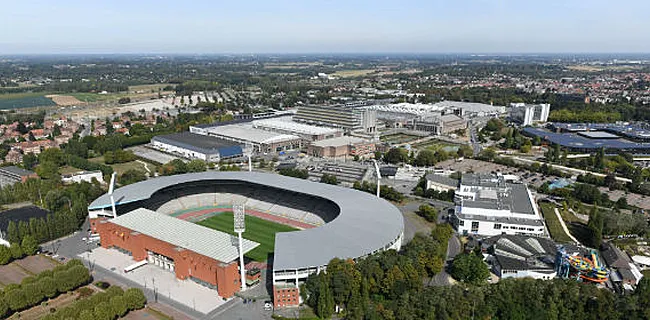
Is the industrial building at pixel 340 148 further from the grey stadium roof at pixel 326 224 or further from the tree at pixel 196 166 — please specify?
the grey stadium roof at pixel 326 224

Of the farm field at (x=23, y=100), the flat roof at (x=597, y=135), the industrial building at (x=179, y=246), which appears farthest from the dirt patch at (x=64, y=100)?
the flat roof at (x=597, y=135)

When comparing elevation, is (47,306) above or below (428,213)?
below

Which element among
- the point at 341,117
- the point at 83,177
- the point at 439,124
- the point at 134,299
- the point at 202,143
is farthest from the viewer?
the point at 439,124

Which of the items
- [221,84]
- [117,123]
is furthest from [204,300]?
[221,84]

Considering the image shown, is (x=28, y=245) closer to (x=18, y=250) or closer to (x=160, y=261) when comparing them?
(x=18, y=250)

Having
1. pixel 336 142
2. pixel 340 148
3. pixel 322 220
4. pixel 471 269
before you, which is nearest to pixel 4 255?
pixel 322 220

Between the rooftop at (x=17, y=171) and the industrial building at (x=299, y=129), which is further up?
the industrial building at (x=299, y=129)
